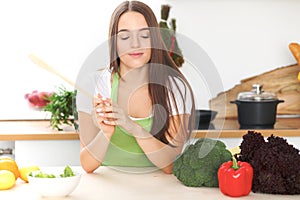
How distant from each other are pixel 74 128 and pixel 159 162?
3.46ft

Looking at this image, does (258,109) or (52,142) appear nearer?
(52,142)

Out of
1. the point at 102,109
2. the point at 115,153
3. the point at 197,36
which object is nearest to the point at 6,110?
the point at 197,36

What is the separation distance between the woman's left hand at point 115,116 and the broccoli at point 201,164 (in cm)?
18

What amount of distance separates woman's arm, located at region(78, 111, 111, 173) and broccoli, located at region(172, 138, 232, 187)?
257 mm

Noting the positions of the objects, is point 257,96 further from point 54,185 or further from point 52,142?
point 54,185

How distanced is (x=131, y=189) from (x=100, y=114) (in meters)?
0.24

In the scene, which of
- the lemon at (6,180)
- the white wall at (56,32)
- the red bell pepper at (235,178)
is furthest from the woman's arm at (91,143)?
the white wall at (56,32)

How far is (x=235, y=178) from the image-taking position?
1499 mm

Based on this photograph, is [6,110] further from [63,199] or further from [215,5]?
[63,199]

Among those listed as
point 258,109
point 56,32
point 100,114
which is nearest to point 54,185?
point 100,114

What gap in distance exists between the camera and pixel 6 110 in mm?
3186

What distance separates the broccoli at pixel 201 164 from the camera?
5.24 ft

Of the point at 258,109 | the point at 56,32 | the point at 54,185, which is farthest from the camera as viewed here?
the point at 56,32

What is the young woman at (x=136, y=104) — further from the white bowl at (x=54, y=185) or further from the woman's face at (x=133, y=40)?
the white bowl at (x=54, y=185)
